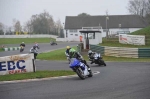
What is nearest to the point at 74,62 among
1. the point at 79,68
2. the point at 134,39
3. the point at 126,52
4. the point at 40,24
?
the point at 79,68

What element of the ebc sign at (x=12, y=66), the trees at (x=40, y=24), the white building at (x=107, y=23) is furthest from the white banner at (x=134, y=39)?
the trees at (x=40, y=24)

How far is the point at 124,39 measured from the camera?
34.3 metres

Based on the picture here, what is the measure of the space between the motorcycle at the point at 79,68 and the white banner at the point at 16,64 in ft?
11.8

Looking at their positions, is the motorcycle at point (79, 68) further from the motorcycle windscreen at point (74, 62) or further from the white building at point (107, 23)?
the white building at point (107, 23)

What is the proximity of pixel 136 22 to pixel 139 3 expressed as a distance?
2069 centimetres

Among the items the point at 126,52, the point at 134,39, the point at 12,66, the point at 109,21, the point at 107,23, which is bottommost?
the point at 126,52

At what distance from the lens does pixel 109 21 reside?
9288 cm

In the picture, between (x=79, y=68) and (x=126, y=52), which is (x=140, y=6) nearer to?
(x=126, y=52)

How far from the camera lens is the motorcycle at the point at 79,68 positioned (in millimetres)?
12500

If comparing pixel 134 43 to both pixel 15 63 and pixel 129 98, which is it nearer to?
pixel 15 63

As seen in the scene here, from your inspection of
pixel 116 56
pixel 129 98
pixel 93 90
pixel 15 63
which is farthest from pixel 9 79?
pixel 116 56

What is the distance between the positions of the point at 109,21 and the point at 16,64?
80.4m

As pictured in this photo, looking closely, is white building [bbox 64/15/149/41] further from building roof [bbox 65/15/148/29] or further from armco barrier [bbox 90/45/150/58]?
armco barrier [bbox 90/45/150/58]

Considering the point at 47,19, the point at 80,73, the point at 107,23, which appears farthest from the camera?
the point at 47,19
